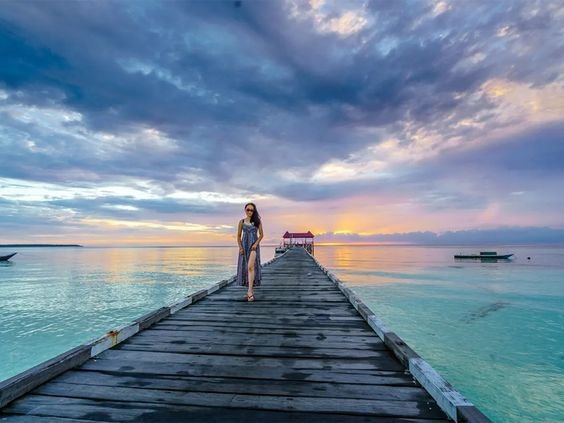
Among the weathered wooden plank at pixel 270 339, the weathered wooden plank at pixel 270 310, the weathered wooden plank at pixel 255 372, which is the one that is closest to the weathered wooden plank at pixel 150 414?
the weathered wooden plank at pixel 255 372

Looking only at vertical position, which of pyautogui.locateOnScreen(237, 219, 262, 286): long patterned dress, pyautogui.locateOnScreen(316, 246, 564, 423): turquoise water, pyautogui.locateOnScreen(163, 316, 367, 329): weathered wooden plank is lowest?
pyautogui.locateOnScreen(316, 246, 564, 423): turquoise water

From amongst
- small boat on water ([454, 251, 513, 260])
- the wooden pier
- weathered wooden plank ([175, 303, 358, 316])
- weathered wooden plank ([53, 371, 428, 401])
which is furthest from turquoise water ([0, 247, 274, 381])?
small boat on water ([454, 251, 513, 260])

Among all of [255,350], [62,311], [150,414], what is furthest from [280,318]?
[62,311]

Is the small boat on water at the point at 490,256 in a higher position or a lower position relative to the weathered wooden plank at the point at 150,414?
lower

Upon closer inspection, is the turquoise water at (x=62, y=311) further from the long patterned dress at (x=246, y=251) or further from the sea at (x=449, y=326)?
the long patterned dress at (x=246, y=251)

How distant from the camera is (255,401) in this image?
2742 mm

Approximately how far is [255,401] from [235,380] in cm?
48

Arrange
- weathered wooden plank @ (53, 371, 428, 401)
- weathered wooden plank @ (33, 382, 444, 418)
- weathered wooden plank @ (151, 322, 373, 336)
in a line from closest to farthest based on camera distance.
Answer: weathered wooden plank @ (33, 382, 444, 418), weathered wooden plank @ (53, 371, 428, 401), weathered wooden plank @ (151, 322, 373, 336)

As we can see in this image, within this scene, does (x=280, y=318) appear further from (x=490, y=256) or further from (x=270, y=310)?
(x=490, y=256)

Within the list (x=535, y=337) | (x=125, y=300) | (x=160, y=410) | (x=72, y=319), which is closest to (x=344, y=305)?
(x=160, y=410)

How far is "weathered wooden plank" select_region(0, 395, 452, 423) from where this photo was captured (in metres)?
2.45

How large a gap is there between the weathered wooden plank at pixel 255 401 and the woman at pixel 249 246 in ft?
13.8

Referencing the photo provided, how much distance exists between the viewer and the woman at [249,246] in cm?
707

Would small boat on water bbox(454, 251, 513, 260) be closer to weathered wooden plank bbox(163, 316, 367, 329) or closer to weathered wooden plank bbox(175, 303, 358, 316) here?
weathered wooden plank bbox(175, 303, 358, 316)
